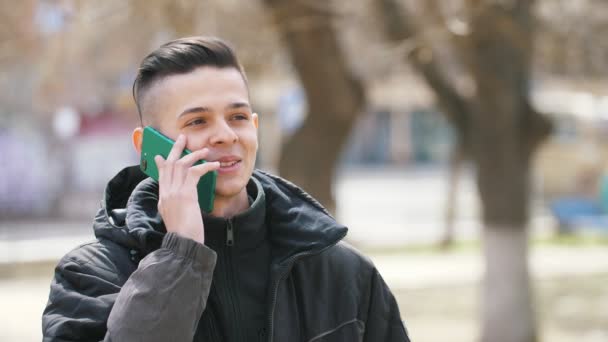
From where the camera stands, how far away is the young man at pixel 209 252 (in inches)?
76.1

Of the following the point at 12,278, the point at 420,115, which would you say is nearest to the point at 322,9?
the point at 12,278

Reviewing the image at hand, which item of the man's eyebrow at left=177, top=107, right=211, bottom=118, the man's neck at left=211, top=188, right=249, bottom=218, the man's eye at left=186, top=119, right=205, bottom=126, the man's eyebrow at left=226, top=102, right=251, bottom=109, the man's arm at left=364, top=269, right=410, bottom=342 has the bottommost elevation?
the man's arm at left=364, top=269, right=410, bottom=342

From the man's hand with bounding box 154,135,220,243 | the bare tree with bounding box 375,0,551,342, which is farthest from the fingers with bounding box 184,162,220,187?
the bare tree with bounding box 375,0,551,342

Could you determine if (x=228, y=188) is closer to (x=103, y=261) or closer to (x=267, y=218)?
(x=267, y=218)

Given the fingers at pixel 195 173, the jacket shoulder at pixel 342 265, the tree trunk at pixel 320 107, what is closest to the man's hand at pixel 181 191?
the fingers at pixel 195 173

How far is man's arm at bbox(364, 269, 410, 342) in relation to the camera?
2236 millimetres

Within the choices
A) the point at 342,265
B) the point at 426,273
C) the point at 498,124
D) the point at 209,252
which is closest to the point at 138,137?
the point at 209,252

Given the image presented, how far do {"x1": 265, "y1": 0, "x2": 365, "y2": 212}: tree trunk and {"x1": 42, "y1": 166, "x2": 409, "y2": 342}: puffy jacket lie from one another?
661 centimetres

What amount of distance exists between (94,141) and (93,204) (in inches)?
73.8

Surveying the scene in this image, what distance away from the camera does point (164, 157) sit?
2.08 metres

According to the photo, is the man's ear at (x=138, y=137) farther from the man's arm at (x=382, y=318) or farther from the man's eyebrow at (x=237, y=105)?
the man's arm at (x=382, y=318)

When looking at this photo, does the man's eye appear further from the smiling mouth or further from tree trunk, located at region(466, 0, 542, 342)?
tree trunk, located at region(466, 0, 542, 342)

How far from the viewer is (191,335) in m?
1.90

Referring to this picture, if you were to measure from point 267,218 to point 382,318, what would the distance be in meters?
0.37
